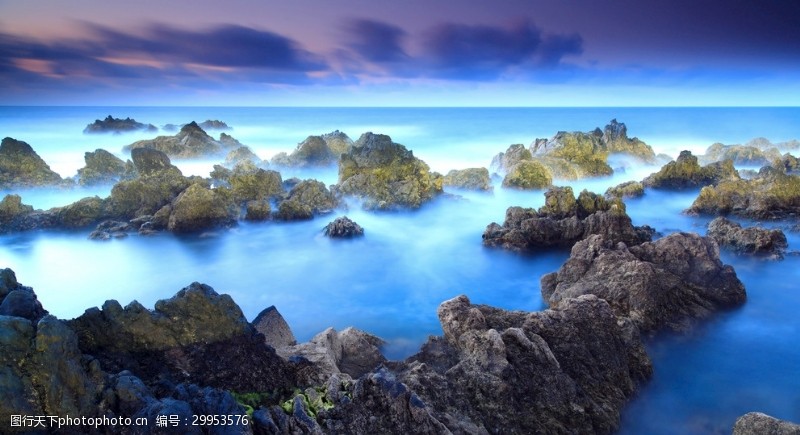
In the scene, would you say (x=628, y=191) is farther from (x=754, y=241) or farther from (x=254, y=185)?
(x=254, y=185)

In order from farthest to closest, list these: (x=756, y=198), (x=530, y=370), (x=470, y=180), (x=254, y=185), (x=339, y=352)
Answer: (x=470, y=180) < (x=254, y=185) < (x=756, y=198) < (x=339, y=352) < (x=530, y=370)

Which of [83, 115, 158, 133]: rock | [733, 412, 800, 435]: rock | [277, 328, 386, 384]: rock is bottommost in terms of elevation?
[733, 412, 800, 435]: rock

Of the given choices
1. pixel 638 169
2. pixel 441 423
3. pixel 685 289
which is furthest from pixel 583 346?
pixel 638 169

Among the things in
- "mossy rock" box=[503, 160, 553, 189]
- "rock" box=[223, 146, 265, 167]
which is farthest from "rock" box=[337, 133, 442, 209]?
"rock" box=[223, 146, 265, 167]

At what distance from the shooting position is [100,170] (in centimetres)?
2456

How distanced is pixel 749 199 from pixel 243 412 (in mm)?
20741

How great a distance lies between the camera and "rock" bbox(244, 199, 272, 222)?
19.5 metres

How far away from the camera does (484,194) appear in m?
25.3

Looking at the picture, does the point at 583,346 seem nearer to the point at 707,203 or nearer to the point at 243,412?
the point at 243,412

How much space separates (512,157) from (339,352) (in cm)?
2377

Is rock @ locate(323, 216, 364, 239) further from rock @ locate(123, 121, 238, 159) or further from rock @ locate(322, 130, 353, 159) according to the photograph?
rock @ locate(123, 121, 238, 159)

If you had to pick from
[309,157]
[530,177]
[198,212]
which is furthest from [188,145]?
[530,177]

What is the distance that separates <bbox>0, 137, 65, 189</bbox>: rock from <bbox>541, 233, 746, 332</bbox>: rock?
24.9 m

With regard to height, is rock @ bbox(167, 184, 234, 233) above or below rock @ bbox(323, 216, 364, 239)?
above
